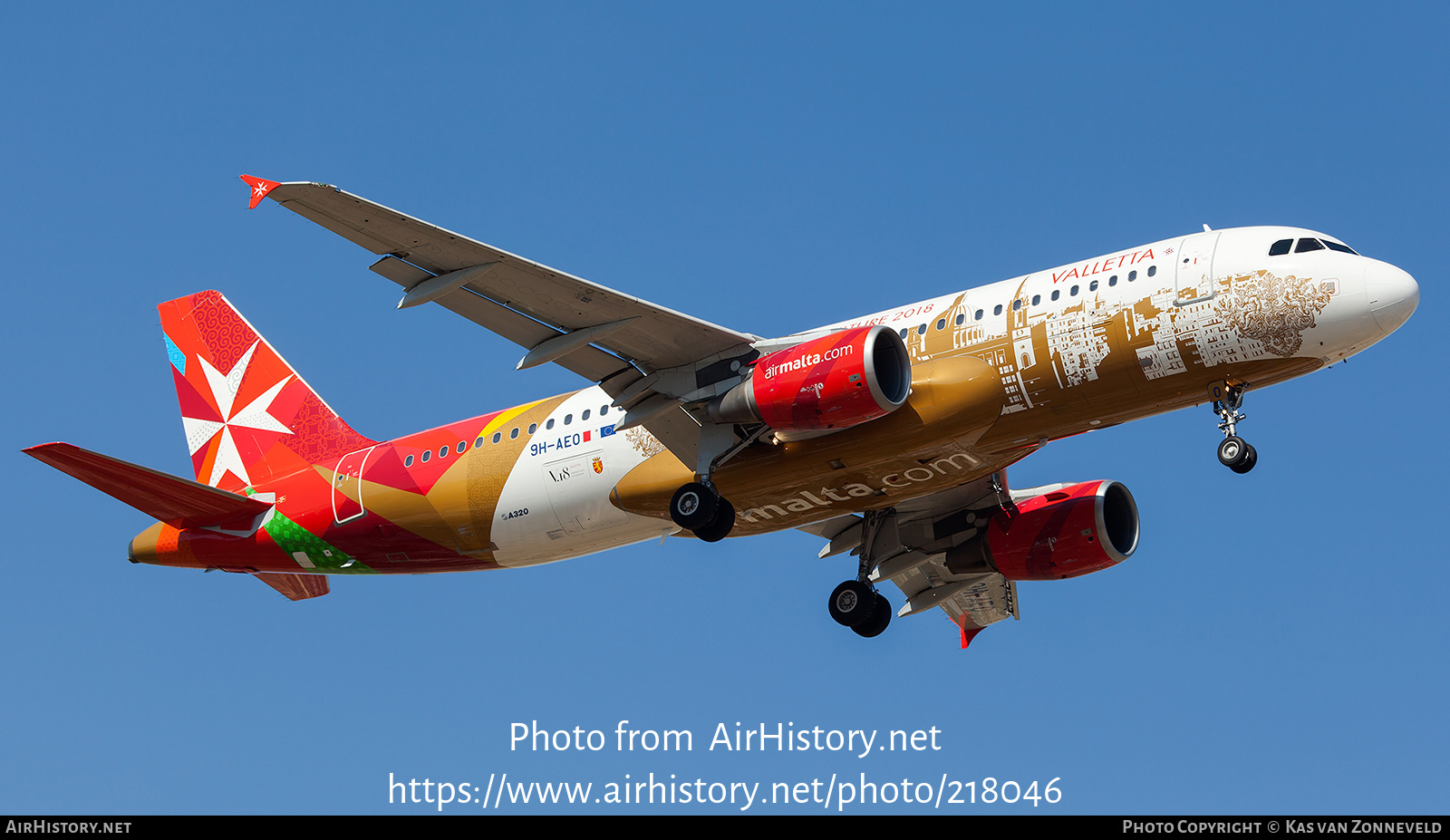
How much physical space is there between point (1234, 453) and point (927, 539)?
938 cm

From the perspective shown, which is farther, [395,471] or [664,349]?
A: [395,471]

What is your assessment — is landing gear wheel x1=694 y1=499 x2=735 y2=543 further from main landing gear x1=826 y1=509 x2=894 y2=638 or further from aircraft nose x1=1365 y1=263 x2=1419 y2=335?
aircraft nose x1=1365 y1=263 x2=1419 y2=335

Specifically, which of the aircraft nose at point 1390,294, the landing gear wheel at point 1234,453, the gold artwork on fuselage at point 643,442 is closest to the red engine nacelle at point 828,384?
the gold artwork on fuselage at point 643,442

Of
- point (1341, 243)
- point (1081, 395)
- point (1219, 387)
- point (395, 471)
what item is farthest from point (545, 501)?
point (1341, 243)

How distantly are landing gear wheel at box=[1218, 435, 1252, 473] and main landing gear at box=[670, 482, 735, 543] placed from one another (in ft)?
29.1

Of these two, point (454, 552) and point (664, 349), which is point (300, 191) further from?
point (454, 552)

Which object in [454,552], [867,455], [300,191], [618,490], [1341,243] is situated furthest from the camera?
[454,552]

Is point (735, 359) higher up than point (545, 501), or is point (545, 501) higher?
point (735, 359)

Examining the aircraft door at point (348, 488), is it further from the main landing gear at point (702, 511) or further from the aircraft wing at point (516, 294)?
the main landing gear at point (702, 511)

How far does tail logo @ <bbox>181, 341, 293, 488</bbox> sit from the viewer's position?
117ft

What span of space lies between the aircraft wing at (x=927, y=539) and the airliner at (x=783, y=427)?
57 millimetres

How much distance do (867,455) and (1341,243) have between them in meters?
8.74

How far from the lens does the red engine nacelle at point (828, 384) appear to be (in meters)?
25.5

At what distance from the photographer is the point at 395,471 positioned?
32.1m
